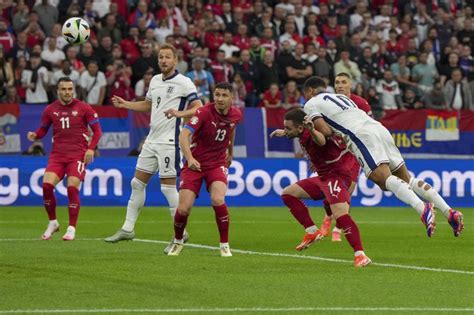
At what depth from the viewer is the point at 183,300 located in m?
10.0

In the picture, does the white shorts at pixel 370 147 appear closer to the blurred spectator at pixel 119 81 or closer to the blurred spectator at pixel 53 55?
the blurred spectator at pixel 119 81

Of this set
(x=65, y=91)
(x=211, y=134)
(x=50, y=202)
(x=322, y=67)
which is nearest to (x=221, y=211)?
Answer: (x=211, y=134)

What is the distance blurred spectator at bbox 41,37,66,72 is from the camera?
25.9 metres

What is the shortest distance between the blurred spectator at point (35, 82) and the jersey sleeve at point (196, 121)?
1199 centimetres

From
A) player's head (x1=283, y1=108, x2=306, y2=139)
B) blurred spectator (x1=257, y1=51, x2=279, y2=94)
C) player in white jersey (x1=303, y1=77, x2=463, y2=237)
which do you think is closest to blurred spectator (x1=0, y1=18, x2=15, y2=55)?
blurred spectator (x1=257, y1=51, x2=279, y2=94)

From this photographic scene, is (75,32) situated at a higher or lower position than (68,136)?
higher

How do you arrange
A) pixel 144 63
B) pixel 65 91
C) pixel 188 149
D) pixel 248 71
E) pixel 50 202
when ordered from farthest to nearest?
1. pixel 248 71
2. pixel 144 63
3. pixel 65 91
4. pixel 50 202
5. pixel 188 149

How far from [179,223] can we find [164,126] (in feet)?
6.43

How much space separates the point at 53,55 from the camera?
2603 cm

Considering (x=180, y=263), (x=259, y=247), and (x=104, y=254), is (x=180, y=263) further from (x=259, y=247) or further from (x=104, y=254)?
(x=259, y=247)

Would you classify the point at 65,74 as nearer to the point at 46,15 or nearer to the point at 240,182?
the point at 46,15

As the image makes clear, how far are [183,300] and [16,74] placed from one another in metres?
16.4

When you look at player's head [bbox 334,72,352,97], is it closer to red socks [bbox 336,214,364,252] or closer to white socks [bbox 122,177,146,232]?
white socks [bbox 122,177,146,232]

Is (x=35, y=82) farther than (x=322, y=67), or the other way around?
(x=322, y=67)
